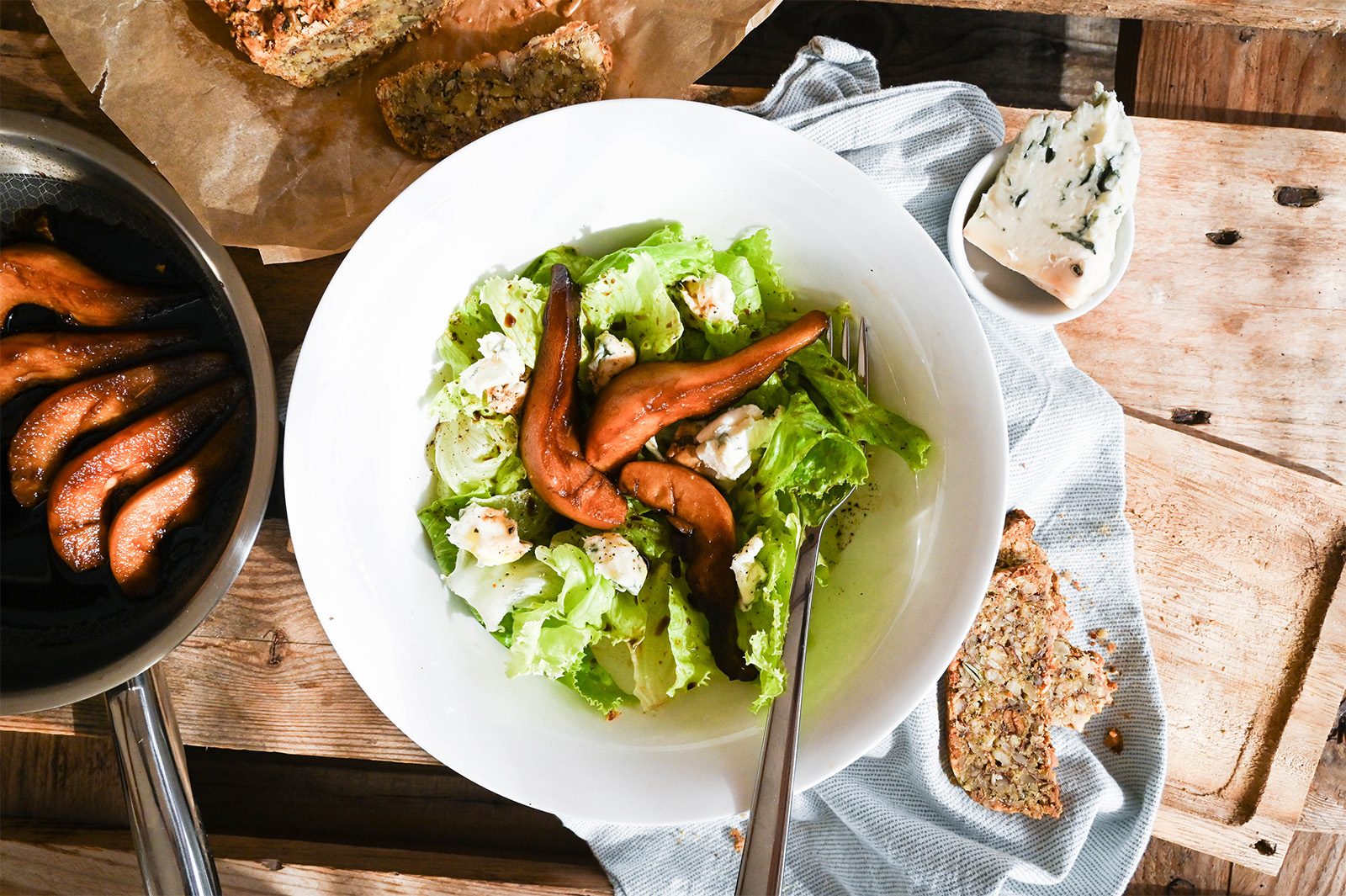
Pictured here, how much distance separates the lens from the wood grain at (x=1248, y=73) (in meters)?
1.87

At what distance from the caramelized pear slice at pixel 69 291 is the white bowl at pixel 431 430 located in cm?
47

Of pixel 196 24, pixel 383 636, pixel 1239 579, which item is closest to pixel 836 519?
pixel 383 636

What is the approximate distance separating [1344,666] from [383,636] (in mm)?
1944

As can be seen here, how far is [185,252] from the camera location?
1.44 m

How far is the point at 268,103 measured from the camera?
162cm

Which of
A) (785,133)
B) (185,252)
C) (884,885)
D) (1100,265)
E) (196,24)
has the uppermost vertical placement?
(196,24)

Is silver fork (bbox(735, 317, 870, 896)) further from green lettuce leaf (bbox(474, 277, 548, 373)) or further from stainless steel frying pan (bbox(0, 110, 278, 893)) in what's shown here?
stainless steel frying pan (bbox(0, 110, 278, 893))

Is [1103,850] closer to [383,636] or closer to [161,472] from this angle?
[383,636]

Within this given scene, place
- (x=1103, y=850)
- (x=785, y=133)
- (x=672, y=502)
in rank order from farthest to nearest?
(x=1103, y=850) → (x=672, y=502) → (x=785, y=133)

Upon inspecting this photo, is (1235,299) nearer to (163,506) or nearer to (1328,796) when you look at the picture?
(1328,796)

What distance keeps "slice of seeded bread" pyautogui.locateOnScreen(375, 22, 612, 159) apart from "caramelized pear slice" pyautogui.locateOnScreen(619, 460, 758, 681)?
72cm

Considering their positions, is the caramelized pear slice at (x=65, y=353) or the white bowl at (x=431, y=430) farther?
the caramelized pear slice at (x=65, y=353)

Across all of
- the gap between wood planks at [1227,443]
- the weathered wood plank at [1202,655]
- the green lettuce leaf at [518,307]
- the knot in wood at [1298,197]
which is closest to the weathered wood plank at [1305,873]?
the weathered wood plank at [1202,655]

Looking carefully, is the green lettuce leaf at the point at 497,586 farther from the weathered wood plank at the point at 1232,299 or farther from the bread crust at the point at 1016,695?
the bread crust at the point at 1016,695
